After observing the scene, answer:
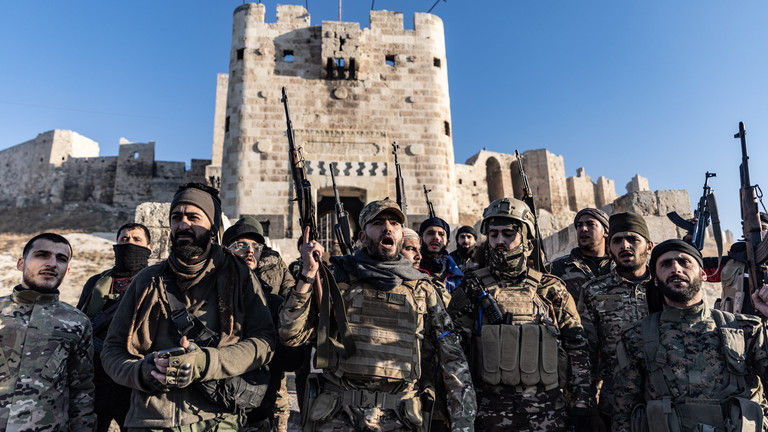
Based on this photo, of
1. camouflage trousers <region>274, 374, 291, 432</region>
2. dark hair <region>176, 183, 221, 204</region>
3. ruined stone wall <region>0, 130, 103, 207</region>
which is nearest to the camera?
dark hair <region>176, 183, 221, 204</region>

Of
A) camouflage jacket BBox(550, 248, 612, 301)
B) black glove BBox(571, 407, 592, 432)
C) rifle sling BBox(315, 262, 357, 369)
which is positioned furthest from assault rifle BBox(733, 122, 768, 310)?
rifle sling BBox(315, 262, 357, 369)

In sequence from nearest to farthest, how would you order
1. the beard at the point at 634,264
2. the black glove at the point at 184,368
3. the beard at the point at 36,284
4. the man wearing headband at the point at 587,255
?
the black glove at the point at 184,368 < the beard at the point at 36,284 < the beard at the point at 634,264 < the man wearing headband at the point at 587,255

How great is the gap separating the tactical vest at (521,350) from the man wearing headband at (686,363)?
0.39 metres

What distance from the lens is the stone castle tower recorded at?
45.1 ft

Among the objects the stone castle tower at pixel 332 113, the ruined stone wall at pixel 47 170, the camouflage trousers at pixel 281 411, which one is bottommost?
the camouflage trousers at pixel 281 411

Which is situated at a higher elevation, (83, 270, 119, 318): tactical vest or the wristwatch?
the wristwatch

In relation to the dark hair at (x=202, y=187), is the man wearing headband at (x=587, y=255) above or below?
below

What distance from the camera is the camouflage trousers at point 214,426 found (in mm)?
2432

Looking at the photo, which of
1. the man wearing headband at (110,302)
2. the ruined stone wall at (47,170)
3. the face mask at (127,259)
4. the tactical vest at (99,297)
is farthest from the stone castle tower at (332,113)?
the ruined stone wall at (47,170)

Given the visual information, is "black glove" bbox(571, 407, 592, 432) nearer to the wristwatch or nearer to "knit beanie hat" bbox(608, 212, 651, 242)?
"knit beanie hat" bbox(608, 212, 651, 242)

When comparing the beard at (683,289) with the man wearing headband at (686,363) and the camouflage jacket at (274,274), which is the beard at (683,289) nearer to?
the man wearing headband at (686,363)

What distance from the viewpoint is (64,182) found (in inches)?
1358

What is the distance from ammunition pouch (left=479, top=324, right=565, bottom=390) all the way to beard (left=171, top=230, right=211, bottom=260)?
178 cm

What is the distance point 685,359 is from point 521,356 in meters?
0.86
